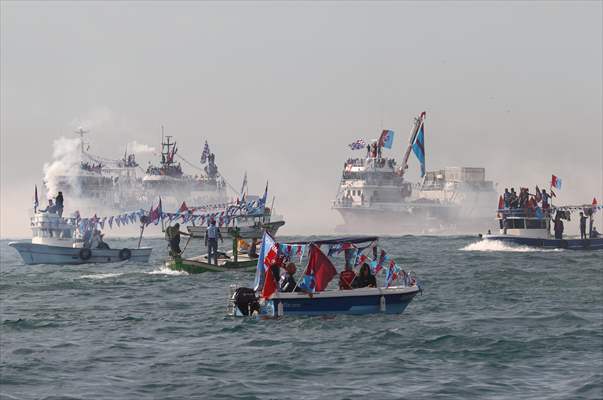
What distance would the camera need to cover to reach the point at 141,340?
26.5 metres

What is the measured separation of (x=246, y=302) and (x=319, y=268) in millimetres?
2546

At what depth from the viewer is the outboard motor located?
30594 millimetres

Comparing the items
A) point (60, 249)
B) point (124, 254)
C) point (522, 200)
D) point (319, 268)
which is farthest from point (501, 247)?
point (319, 268)

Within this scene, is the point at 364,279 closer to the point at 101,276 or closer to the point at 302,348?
the point at 302,348

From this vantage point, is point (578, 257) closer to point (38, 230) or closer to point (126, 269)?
point (126, 269)

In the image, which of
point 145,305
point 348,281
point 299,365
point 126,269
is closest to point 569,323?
point 348,281

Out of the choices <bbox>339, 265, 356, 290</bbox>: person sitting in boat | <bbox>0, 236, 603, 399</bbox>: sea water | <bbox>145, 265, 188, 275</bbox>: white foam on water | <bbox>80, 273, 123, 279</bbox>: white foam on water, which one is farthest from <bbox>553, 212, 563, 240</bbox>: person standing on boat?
<bbox>339, 265, 356, 290</bbox>: person sitting in boat

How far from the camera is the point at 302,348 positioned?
2462 cm

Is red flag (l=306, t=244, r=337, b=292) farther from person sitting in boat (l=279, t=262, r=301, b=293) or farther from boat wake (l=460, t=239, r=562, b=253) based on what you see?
boat wake (l=460, t=239, r=562, b=253)

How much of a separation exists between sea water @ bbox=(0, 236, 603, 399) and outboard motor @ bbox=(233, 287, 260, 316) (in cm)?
48

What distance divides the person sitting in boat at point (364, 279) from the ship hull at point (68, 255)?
1354 inches

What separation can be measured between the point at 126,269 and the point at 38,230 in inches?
409

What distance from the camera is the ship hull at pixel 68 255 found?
6191cm

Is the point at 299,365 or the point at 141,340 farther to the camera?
the point at 141,340
